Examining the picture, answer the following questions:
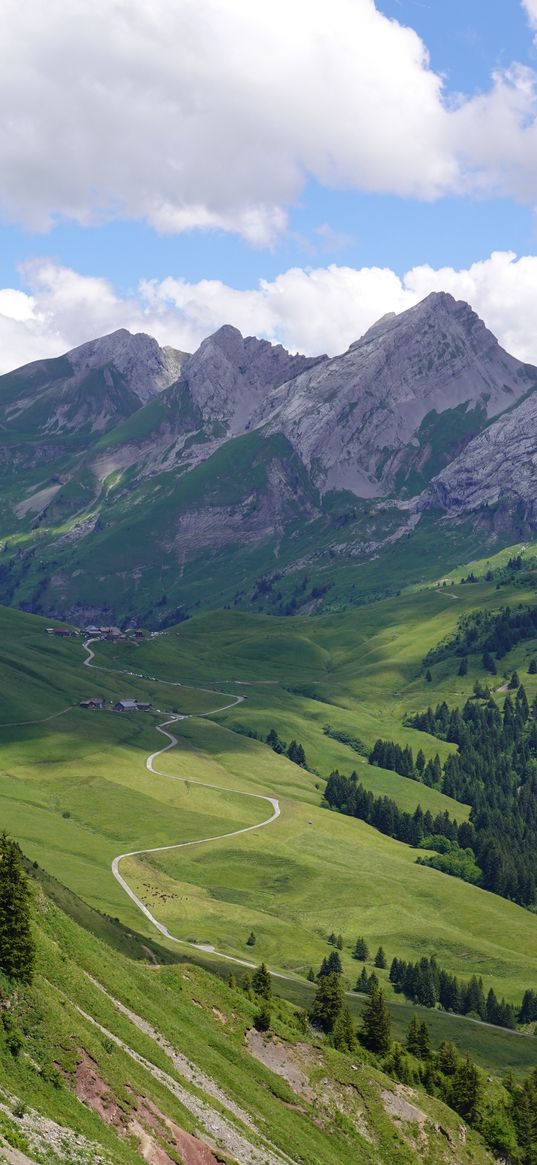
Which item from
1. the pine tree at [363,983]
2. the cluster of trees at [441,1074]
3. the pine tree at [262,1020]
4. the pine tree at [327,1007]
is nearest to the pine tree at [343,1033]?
the cluster of trees at [441,1074]

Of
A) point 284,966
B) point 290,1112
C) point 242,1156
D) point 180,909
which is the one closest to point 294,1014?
point 290,1112

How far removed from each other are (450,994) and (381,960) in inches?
669

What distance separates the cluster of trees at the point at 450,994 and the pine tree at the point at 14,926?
13376 centimetres

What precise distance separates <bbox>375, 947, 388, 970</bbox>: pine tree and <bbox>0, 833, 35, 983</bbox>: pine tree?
469 feet

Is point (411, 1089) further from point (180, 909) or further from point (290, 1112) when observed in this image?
point (180, 909)

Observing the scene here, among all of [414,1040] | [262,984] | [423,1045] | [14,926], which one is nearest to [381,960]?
[414,1040]

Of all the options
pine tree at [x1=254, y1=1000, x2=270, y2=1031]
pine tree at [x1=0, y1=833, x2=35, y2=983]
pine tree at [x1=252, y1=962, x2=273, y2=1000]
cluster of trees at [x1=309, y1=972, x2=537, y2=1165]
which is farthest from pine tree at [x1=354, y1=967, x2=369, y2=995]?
pine tree at [x1=0, y1=833, x2=35, y2=983]

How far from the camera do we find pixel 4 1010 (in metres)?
55.6

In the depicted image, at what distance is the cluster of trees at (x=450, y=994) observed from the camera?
17600cm

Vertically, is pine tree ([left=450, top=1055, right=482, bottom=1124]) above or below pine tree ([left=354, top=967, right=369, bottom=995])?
above

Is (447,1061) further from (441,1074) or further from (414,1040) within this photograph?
(414,1040)

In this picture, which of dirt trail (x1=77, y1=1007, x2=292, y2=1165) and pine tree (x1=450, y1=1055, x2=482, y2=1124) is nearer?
dirt trail (x1=77, y1=1007, x2=292, y2=1165)

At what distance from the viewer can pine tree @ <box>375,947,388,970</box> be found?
192875 mm

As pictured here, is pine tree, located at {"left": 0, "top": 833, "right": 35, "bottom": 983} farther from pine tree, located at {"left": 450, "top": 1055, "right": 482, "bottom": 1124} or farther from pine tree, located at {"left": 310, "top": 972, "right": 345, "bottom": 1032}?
pine tree, located at {"left": 450, "top": 1055, "right": 482, "bottom": 1124}
